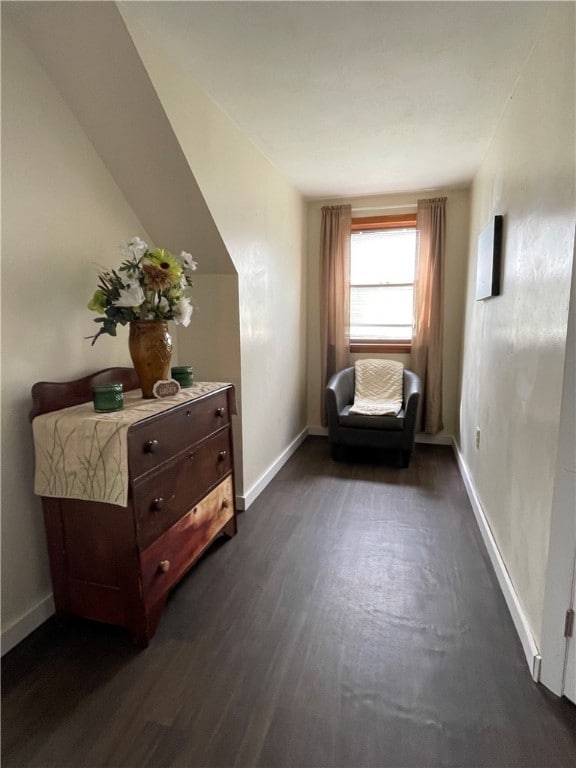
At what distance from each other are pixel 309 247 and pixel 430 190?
4.08 ft

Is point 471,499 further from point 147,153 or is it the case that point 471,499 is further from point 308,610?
point 147,153

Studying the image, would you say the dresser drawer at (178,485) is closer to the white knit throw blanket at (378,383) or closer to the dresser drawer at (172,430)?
the dresser drawer at (172,430)

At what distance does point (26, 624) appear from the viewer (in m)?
1.73

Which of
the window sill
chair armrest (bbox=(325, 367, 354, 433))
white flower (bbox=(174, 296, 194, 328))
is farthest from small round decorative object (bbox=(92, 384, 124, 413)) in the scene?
the window sill

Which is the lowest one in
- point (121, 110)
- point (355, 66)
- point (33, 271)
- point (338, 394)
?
point (338, 394)

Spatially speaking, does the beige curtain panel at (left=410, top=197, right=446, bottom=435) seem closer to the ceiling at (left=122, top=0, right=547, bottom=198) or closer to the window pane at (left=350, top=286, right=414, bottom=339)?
the window pane at (left=350, top=286, right=414, bottom=339)

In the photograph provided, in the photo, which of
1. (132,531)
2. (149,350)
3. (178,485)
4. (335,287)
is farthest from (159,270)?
(335,287)

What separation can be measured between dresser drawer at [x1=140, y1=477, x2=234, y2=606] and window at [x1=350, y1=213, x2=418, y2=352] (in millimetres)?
2525

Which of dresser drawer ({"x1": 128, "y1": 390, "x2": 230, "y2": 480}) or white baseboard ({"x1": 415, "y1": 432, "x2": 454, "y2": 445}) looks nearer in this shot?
dresser drawer ({"x1": 128, "y1": 390, "x2": 230, "y2": 480})

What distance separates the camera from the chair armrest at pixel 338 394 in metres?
3.66

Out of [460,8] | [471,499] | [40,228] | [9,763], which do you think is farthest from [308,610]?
[460,8]

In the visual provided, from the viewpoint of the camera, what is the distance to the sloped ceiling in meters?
1.55

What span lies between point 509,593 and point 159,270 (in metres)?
2.10

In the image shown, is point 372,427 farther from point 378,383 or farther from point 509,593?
point 509,593
